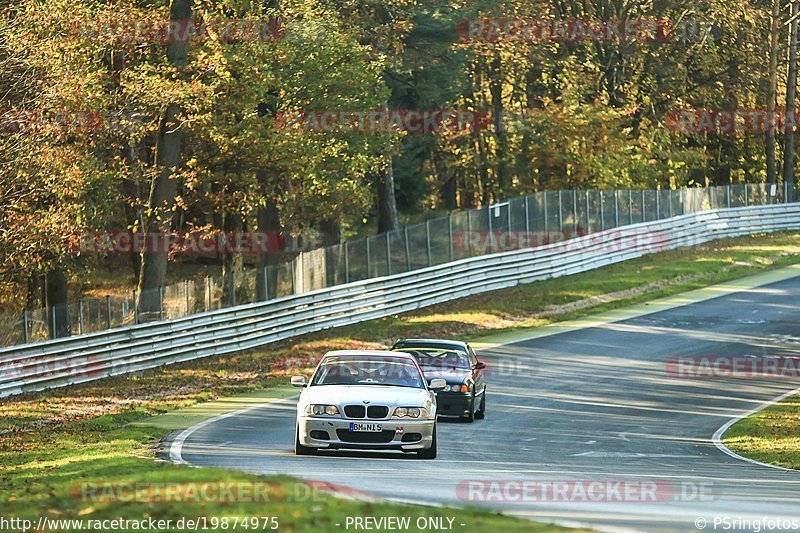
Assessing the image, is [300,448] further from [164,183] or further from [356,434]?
[164,183]

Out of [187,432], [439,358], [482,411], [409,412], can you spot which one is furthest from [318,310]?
[409,412]

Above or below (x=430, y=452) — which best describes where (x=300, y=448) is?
above

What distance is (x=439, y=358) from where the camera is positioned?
2350 cm

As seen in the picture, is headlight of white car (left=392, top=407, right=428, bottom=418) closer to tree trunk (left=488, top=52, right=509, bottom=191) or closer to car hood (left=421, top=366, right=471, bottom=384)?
car hood (left=421, top=366, right=471, bottom=384)

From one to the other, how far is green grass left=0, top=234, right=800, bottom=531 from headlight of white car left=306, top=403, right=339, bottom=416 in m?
2.15

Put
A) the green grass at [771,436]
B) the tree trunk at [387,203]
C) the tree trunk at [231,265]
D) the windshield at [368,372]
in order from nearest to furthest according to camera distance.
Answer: the windshield at [368,372]
the green grass at [771,436]
the tree trunk at [231,265]
the tree trunk at [387,203]

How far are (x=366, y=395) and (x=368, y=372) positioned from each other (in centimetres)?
128

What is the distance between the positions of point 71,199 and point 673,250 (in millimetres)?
28300

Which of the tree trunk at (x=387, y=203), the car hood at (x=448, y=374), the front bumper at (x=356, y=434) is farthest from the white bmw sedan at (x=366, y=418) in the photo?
the tree trunk at (x=387, y=203)

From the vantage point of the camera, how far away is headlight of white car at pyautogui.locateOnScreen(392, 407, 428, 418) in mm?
16812

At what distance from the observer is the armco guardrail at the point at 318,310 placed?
95.9 feet

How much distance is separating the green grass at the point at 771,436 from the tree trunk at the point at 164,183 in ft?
48.9

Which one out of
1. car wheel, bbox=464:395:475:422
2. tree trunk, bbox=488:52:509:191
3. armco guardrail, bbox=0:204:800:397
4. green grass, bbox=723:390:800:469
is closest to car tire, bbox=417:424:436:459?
car wheel, bbox=464:395:475:422

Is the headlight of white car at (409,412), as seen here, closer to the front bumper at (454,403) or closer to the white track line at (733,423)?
the front bumper at (454,403)
